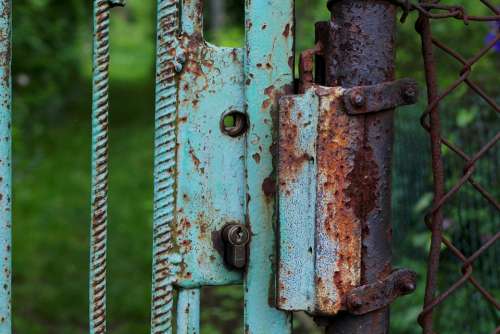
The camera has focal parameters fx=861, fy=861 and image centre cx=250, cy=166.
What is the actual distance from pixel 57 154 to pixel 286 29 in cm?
951

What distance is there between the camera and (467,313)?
3.03 metres

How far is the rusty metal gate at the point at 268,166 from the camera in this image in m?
1.19

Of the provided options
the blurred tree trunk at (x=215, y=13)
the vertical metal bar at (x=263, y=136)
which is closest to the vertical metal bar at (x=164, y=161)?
the vertical metal bar at (x=263, y=136)

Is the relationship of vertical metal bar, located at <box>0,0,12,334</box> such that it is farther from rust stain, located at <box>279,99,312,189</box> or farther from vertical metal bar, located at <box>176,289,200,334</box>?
rust stain, located at <box>279,99,312,189</box>

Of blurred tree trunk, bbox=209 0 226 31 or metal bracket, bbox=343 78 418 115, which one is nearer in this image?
metal bracket, bbox=343 78 418 115

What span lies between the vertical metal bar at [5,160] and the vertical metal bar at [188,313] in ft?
0.79

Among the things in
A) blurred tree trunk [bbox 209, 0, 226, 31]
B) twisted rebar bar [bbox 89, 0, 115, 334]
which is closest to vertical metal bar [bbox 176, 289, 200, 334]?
twisted rebar bar [bbox 89, 0, 115, 334]

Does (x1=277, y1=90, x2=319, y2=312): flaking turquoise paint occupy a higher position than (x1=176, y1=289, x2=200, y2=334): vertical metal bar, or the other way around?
(x1=277, y1=90, x2=319, y2=312): flaking turquoise paint

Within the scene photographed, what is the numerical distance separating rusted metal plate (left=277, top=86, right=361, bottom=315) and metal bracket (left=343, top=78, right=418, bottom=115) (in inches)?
0.5

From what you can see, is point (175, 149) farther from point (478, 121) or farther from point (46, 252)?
point (46, 252)

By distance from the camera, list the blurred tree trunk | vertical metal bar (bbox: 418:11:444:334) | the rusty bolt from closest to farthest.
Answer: the rusty bolt < vertical metal bar (bbox: 418:11:444:334) < the blurred tree trunk

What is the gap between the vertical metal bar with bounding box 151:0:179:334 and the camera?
3.97ft

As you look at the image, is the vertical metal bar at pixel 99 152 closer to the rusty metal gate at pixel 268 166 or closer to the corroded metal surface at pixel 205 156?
the rusty metal gate at pixel 268 166

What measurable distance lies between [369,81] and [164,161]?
1.02ft
